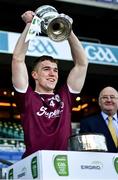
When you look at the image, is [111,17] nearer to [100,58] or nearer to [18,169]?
[100,58]

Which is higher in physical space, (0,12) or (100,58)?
(0,12)

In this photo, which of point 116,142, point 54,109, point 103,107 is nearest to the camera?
point 54,109

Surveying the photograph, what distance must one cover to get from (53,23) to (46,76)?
40cm

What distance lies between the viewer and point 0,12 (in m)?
15.0

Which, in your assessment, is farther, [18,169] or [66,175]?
[18,169]

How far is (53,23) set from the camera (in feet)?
10.9

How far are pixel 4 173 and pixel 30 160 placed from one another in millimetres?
392

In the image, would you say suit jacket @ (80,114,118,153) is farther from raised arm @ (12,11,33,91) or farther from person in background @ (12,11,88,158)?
raised arm @ (12,11,33,91)

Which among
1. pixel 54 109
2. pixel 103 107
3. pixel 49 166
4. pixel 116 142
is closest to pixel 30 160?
pixel 49 166

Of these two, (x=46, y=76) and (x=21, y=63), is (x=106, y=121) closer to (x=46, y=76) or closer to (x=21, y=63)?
(x=46, y=76)

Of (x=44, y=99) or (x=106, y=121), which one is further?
(x=106, y=121)

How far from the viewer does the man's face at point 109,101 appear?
4809 millimetres

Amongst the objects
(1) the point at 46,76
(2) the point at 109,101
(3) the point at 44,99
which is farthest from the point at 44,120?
(2) the point at 109,101

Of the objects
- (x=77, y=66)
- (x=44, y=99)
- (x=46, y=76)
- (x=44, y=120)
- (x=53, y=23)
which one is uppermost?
(x=53, y=23)
